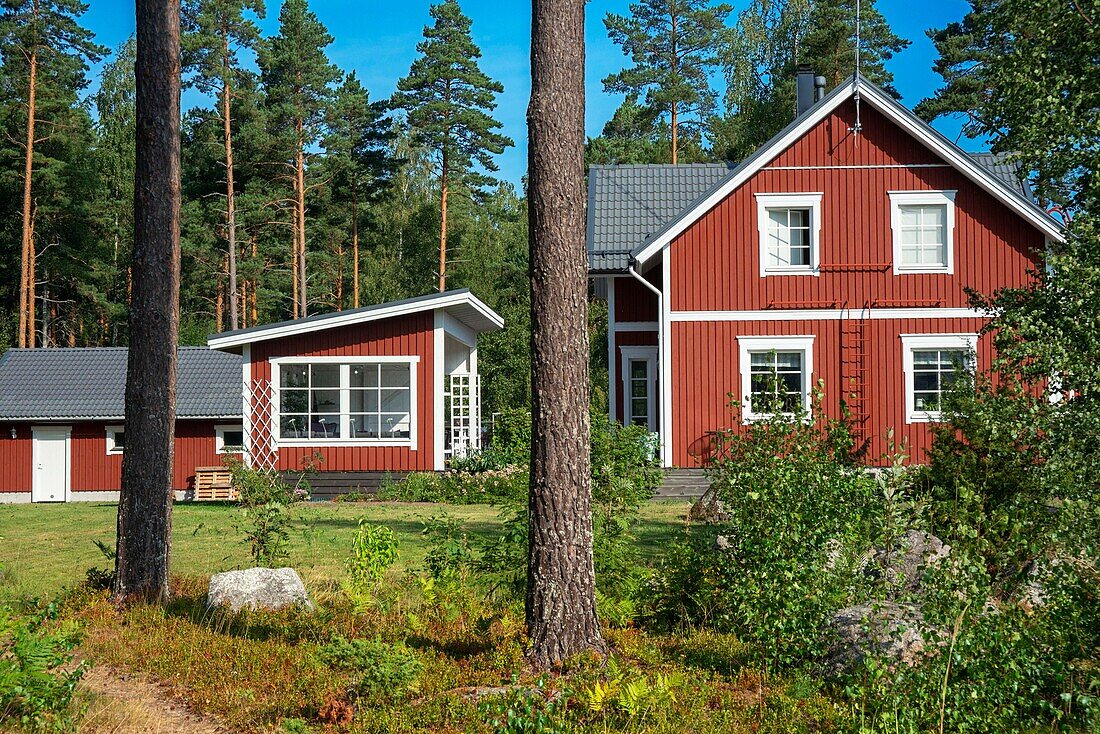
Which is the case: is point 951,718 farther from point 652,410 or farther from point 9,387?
point 9,387

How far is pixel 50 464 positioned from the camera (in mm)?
28797

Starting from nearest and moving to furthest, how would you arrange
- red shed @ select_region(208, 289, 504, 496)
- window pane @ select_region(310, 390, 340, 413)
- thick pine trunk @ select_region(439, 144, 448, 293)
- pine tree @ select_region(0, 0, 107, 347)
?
red shed @ select_region(208, 289, 504, 496), window pane @ select_region(310, 390, 340, 413), pine tree @ select_region(0, 0, 107, 347), thick pine trunk @ select_region(439, 144, 448, 293)

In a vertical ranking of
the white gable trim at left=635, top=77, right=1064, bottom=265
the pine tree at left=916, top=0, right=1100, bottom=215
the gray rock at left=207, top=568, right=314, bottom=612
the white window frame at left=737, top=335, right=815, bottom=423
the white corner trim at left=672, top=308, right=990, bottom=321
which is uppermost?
the white gable trim at left=635, top=77, right=1064, bottom=265

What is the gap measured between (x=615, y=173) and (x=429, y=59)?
16153 mm

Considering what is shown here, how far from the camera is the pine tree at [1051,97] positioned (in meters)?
7.84

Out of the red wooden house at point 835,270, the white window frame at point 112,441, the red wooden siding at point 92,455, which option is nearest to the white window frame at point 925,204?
the red wooden house at point 835,270

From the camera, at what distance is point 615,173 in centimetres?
2408

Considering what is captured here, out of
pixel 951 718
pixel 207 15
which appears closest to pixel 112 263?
pixel 207 15

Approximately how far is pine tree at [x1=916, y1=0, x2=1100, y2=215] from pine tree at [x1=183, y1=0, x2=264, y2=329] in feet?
95.2

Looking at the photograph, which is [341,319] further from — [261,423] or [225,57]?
[225,57]

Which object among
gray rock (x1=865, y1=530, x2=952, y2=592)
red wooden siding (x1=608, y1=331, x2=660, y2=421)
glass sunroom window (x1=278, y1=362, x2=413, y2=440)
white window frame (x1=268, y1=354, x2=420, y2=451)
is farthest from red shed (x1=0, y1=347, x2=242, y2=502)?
gray rock (x1=865, y1=530, x2=952, y2=592)

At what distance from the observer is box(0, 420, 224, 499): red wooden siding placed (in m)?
28.4

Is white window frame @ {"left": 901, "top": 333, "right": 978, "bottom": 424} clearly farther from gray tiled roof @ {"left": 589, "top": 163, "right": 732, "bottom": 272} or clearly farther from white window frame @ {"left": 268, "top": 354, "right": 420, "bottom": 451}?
white window frame @ {"left": 268, "top": 354, "right": 420, "bottom": 451}

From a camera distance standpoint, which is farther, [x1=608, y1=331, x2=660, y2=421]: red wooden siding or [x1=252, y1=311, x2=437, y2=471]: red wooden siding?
[x1=608, y1=331, x2=660, y2=421]: red wooden siding
